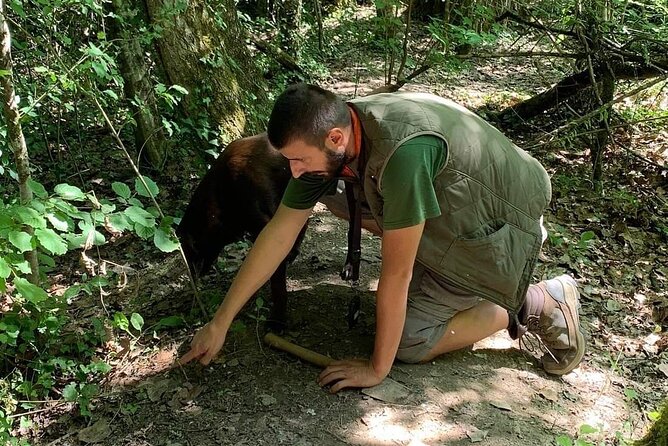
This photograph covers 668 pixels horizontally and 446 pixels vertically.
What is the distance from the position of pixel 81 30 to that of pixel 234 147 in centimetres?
201

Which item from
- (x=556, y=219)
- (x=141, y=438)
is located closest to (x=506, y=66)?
(x=556, y=219)

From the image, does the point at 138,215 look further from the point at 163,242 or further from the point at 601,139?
the point at 601,139

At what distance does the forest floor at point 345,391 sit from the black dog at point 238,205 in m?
0.22

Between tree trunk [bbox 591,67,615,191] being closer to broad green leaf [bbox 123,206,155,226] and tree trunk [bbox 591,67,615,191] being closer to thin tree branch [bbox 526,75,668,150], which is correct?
thin tree branch [bbox 526,75,668,150]

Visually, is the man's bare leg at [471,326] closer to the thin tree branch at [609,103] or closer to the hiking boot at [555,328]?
the hiking boot at [555,328]

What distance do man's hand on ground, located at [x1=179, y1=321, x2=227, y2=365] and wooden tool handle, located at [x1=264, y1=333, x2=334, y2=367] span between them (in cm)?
43

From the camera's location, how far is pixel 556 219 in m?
5.59

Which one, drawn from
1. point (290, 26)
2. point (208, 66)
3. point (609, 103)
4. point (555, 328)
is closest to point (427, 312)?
point (555, 328)

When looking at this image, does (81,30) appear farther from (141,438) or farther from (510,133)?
(510,133)

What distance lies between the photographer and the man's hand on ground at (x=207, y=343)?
293 cm

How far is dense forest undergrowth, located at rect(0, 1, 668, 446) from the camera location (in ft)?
9.28

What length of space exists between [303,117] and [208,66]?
2.79 m

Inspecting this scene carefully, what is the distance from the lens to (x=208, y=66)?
16.5 feet

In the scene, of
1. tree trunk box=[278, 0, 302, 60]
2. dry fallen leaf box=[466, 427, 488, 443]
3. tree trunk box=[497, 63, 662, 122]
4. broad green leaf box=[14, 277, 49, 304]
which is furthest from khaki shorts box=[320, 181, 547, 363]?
tree trunk box=[278, 0, 302, 60]
